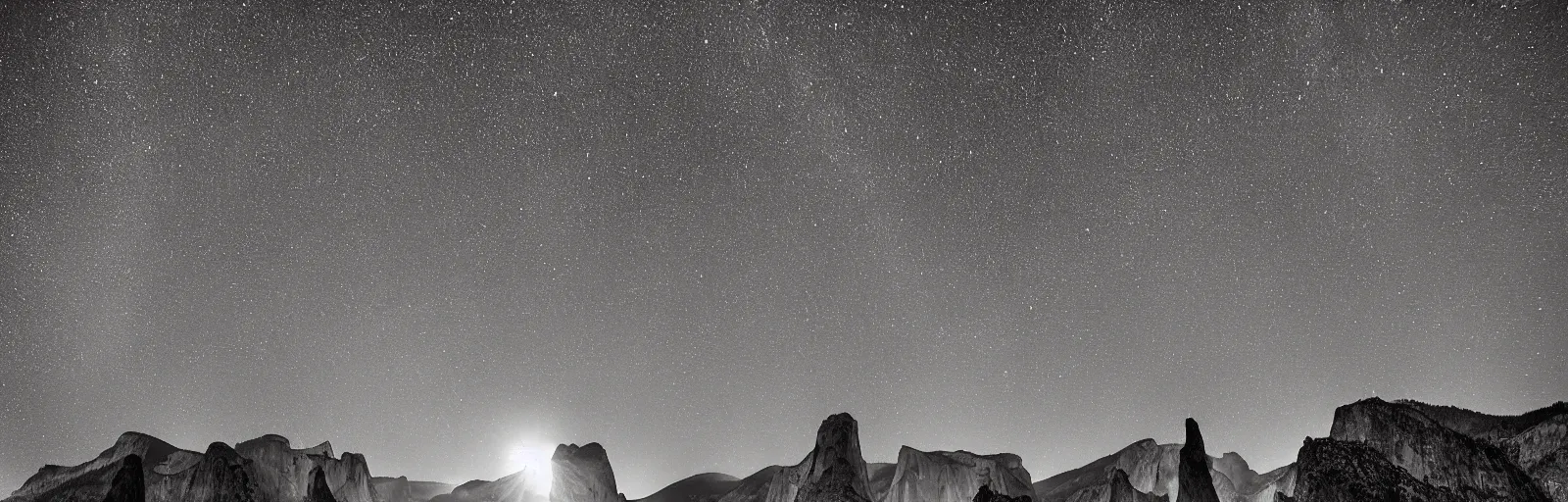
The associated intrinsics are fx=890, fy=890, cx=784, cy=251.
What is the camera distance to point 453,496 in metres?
75.2

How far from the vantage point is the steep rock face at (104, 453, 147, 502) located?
40.7 meters

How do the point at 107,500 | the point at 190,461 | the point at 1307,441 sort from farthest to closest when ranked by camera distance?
the point at 190,461 < the point at 1307,441 < the point at 107,500

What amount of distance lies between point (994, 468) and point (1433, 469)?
2761 cm

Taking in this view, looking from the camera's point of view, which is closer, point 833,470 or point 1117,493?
point 1117,493

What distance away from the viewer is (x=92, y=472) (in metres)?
58.1

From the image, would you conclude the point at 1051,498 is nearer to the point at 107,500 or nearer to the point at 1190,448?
the point at 1190,448

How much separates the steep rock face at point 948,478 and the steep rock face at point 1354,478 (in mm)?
24094

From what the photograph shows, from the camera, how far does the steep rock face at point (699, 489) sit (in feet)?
251

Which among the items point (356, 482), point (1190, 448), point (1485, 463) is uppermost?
point (356, 482)

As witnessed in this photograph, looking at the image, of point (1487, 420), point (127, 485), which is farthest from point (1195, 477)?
point (127, 485)

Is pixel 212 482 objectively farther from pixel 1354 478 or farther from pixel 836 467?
pixel 1354 478

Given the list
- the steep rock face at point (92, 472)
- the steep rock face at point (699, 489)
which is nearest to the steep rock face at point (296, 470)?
the steep rock face at point (92, 472)

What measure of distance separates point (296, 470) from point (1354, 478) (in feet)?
205

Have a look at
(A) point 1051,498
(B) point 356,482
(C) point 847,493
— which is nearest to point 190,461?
(B) point 356,482
